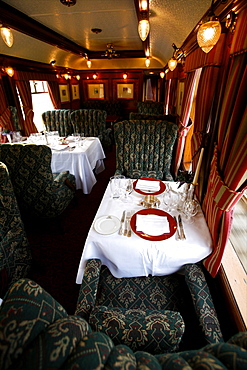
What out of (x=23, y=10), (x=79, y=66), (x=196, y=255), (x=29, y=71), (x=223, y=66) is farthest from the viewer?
(x=79, y=66)

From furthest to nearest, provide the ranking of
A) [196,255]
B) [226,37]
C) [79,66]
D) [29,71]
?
[79,66], [29,71], [226,37], [196,255]

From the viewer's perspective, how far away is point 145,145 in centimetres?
246

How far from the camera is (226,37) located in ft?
5.35

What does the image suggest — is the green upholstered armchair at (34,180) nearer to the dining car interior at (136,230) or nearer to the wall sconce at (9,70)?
the dining car interior at (136,230)

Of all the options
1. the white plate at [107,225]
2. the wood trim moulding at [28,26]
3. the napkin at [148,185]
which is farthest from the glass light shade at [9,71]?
the white plate at [107,225]

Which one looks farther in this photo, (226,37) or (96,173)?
(96,173)

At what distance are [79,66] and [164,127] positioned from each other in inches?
300

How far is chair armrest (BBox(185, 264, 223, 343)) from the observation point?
0.92 metres

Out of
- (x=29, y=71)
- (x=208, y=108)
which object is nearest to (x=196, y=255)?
(x=208, y=108)

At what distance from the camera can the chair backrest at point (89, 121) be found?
164 inches

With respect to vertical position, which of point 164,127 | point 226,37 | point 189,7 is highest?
point 189,7

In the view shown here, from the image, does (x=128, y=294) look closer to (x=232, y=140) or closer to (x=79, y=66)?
(x=232, y=140)

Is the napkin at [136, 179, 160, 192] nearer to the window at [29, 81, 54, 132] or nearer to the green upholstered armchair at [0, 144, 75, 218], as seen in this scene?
the green upholstered armchair at [0, 144, 75, 218]

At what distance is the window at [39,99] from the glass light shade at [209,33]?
224 inches
